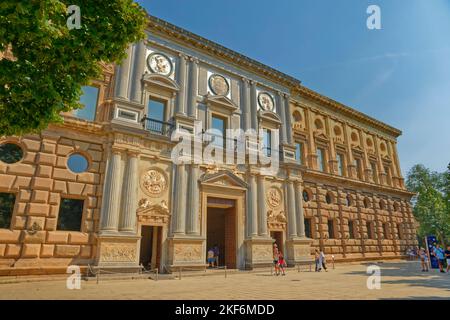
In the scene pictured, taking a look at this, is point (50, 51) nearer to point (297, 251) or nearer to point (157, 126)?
point (157, 126)

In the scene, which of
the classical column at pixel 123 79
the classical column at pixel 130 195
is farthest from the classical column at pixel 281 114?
the classical column at pixel 123 79

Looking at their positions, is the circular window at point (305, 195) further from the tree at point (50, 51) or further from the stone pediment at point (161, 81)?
the tree at point (50, 51)

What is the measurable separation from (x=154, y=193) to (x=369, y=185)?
22.7 metres

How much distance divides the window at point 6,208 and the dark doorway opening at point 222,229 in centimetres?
1026

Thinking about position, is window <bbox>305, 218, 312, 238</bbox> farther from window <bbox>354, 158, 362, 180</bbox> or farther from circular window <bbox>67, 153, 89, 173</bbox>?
circular window <bbox>67, 153, 89, 173</bbox>

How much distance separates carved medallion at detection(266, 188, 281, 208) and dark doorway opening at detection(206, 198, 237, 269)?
2999 millimetres

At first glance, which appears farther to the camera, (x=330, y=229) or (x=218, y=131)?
(x=330, y=229)

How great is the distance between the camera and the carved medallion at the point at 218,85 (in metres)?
20.8

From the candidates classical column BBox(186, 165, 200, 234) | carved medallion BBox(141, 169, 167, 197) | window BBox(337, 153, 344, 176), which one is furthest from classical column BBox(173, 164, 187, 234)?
window BBox(337, 153, 344, 176)

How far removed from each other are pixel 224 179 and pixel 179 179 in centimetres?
324

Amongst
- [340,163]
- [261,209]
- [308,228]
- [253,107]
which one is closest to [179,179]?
[261,209]

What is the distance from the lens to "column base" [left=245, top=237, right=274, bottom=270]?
18375mm

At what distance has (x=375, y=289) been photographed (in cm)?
997

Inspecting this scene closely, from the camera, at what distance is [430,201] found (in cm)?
4225
